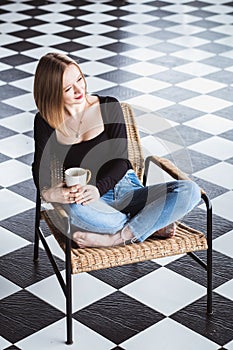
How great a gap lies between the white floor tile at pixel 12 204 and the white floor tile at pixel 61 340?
0.96 meters

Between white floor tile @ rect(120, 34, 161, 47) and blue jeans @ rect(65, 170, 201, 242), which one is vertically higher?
blue jeans @ rect(65, 170, 201, 242)

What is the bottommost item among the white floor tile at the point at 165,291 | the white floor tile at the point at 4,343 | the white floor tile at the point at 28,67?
the white floor tile at the point at 4,343

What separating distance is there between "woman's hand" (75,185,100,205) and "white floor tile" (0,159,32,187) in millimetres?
1327

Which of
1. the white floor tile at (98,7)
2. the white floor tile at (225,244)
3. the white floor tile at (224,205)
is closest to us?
the white floor tile at (225,244)

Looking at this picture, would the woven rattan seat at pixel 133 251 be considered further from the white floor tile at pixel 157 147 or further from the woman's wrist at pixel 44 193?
the white floor tile at pixel 157 147

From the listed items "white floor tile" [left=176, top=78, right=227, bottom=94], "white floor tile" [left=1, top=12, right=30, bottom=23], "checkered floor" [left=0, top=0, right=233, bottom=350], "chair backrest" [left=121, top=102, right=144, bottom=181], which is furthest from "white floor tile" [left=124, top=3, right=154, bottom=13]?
"chair backrest" [left=121, top=102, right=144, bottom=181]

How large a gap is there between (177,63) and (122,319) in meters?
3.31

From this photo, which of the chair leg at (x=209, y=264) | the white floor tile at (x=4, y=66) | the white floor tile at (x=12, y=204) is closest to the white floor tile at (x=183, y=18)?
the white floor tile at (x=4, y=66)

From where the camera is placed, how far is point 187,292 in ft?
10.7

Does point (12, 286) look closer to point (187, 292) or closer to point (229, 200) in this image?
point (187, 292)

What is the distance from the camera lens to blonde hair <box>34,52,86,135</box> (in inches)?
115

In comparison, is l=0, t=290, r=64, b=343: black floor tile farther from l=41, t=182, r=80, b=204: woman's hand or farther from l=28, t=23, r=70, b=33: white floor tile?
l=28, t=23, r=70, b=33: white floor tile

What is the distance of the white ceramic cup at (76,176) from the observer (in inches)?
112

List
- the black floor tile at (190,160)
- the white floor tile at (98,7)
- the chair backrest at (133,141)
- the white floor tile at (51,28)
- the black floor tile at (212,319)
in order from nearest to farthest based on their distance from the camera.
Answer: the black floor tile at (212,319) < the chair backrest at (133,141) < the black floor tile at (190,160) < the white floor tile at (51,28) < the white floor tile at (98,7)
